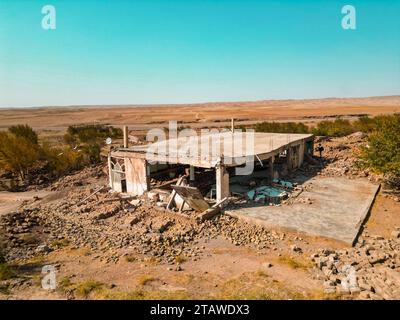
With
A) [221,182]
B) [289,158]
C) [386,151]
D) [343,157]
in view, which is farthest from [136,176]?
[343,157]

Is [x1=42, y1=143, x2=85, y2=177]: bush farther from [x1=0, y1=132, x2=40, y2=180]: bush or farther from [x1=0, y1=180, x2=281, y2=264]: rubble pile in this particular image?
[x1=0, y1=180, x2=281, y2=264]: rubble pile

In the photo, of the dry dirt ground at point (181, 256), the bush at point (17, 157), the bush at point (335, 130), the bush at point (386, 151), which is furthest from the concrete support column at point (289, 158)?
the bush at point (17, 157)

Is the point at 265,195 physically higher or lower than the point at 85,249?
higher

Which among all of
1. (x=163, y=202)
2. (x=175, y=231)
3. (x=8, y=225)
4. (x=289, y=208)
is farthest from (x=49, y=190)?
(x=289, y=208)

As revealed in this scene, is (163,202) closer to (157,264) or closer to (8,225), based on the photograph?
(157,264)

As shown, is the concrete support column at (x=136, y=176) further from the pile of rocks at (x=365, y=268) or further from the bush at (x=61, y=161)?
the pile of rocks at (x=365, y=268)

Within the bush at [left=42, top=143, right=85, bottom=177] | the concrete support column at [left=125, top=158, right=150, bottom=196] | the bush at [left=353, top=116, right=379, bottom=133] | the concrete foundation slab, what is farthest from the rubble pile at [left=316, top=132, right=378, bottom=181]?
the bush at [left=42, top=143, right=85, bottom=177]
